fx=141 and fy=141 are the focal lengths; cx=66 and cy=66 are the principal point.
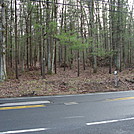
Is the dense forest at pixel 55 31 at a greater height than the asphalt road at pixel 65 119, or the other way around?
the dense forest at pixel 55 31

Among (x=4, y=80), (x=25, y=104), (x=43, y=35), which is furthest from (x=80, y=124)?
(x=43, y=35)

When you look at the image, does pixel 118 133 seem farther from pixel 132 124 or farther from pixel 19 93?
pixel 19 93

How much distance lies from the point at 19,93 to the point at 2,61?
500 centimetres

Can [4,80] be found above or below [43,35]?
below

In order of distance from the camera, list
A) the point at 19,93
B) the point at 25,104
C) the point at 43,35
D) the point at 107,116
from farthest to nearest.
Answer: the point at 43,35 → the point at 19,93 → the point at 25,104 → the point at 107,116

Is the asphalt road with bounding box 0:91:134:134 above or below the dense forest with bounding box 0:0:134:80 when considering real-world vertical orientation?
below

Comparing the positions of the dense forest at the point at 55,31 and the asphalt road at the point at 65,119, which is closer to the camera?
the asphalt road at the point at 65,119

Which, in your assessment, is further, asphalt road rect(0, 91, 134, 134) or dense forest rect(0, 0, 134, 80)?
dense forest rect(0, 0, 134, 80)

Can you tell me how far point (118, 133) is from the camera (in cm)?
384

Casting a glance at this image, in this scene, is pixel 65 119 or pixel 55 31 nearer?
pixel 65 119

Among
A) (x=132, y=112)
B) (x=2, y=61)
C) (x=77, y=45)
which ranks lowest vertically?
(x=132, y=112)

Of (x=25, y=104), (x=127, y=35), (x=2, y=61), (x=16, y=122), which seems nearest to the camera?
(x=16, y=122)

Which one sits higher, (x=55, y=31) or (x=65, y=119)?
(x=55, y=31)

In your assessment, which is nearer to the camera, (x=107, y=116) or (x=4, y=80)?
(x=107, y=116)
